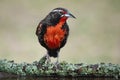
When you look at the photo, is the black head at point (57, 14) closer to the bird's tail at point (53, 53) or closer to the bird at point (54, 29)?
the bird at point (54, 29)

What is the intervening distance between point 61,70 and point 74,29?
6569 millimetres

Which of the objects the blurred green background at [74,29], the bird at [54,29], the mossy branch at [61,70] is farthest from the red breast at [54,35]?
the blurred green background at [74,29]

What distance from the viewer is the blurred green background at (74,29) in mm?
13297

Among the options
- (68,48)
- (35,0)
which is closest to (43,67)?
(68,48)

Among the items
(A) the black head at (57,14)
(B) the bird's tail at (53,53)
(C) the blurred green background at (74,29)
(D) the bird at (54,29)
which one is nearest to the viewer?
(A) the black head at (57,14)

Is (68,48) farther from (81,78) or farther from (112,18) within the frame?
(81,78)

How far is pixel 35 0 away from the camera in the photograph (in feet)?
60.0

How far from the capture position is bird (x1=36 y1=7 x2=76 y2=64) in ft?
28.0

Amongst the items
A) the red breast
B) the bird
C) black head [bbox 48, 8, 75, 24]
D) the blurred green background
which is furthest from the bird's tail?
the blurred green background

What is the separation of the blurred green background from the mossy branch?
4045 millimetres

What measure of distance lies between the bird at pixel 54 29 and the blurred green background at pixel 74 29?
404cm

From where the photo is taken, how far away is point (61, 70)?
8.64 metres

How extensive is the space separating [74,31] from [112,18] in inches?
78.6

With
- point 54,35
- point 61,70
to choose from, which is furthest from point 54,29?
point 61,70
